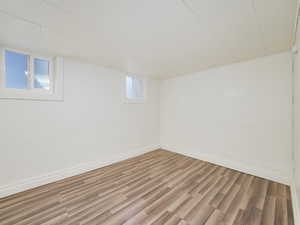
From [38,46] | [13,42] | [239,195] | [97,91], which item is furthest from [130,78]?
[239,195]

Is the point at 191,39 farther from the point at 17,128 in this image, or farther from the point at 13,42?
the point at 17,128

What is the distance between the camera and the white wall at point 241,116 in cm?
209

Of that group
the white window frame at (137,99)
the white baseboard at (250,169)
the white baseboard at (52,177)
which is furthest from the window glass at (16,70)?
the white baseboard at (250,169)

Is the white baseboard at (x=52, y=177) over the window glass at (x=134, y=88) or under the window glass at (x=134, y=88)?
under

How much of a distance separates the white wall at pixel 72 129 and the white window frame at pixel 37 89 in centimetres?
9

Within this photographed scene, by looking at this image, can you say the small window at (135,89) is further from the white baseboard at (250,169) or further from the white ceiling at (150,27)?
the white baseboard at (250,169)

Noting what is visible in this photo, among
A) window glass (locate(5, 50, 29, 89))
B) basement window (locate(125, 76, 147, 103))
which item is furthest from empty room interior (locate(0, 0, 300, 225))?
basement window (locate(125, 76, 147, 103))

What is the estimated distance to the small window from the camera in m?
3.40

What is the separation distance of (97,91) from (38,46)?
1109 mm

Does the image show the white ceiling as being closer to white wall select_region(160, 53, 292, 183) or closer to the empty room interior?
the empty room interior

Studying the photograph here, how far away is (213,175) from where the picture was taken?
7.59 feet

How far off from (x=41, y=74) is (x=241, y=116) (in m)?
3.80

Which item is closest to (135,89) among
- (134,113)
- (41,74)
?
(134,113)

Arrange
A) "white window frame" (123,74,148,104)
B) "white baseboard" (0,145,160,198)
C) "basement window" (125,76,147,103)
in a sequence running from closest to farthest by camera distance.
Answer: "white baseboard" (0,145,160,198) < "white window frame" (123,74,148,104) < "basement window" (125,76,147,103)
